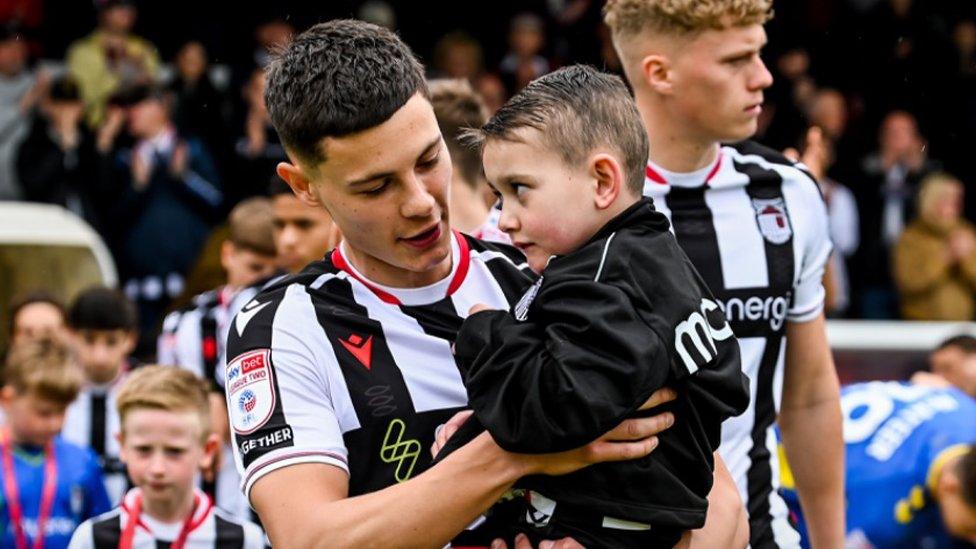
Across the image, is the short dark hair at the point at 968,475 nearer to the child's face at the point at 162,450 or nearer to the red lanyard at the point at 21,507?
the child's face at the point at 162,450

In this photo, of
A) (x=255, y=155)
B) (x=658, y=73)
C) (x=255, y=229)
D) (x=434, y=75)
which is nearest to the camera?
(x=658, y=73)

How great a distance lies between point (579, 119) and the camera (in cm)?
298

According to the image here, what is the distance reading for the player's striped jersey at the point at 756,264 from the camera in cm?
398

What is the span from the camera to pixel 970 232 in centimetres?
1178

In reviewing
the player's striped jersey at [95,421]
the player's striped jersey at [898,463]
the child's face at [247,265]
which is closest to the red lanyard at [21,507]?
the player's striped jersey at [95,421]

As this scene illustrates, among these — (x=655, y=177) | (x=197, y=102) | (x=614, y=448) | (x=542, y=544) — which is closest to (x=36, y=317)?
(x=197, y=102)

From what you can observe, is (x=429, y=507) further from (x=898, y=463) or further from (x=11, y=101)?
(x=11, y=101)

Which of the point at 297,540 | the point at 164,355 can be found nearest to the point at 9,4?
the point at 164,355

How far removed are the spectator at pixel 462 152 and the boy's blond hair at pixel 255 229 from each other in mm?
2454

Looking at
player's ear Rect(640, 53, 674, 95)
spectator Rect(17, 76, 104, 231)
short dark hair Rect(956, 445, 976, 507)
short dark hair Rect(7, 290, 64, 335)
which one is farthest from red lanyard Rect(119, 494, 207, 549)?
spectator Rect(17, 76, 104, 231)

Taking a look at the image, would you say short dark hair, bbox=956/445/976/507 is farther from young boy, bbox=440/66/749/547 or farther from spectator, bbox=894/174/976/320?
spectator, bbox=894/174/976/320

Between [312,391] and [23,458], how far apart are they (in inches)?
159

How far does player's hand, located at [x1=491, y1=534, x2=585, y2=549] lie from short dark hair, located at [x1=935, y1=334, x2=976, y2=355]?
227 inches

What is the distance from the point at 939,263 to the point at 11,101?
7.13m
